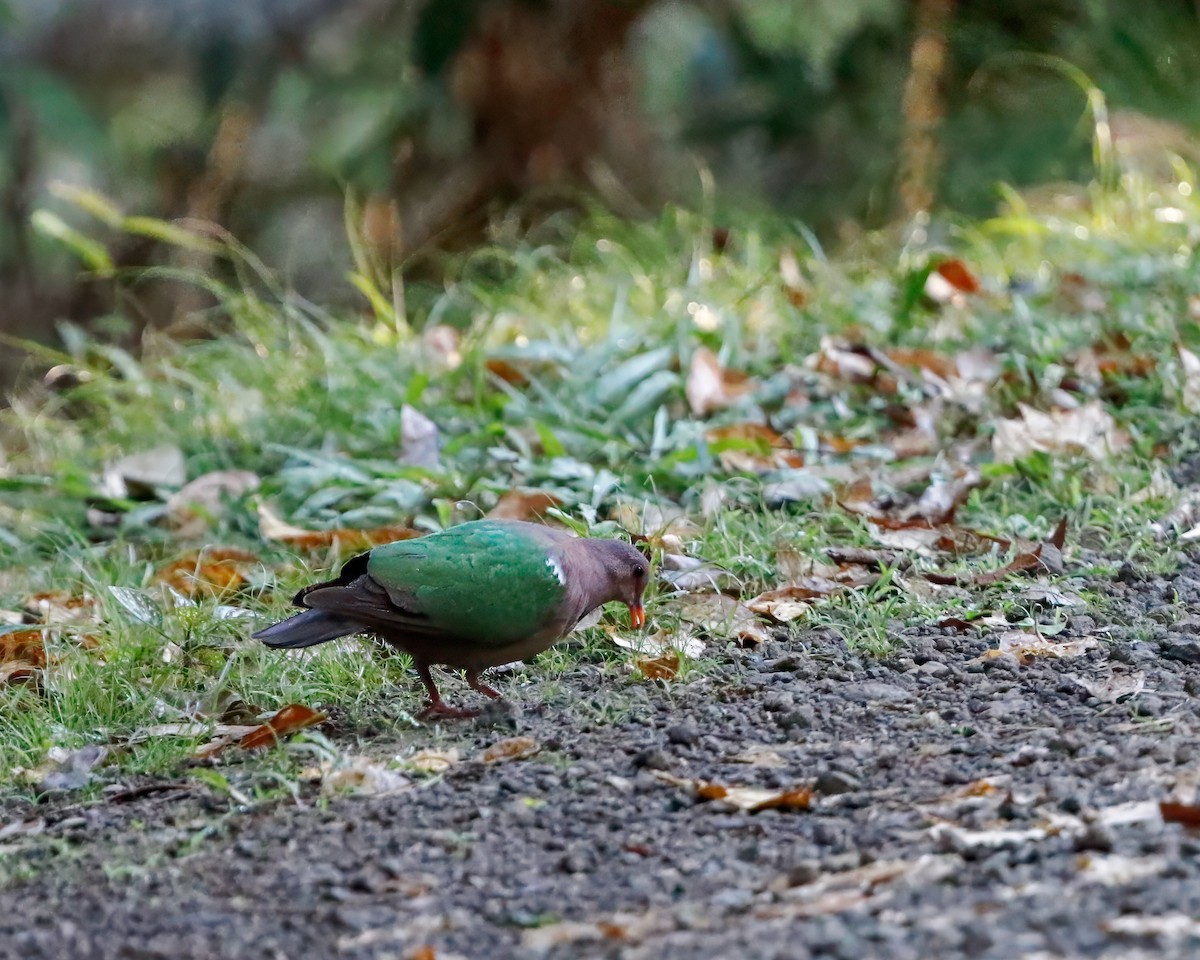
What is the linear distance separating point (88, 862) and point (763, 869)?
1.10 meters

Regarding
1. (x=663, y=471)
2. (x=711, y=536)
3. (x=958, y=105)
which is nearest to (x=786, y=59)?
(x=958, y=105)

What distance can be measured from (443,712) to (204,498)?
182 centimetres

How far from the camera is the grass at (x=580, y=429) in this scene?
3346mm

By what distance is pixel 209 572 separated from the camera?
394 cm

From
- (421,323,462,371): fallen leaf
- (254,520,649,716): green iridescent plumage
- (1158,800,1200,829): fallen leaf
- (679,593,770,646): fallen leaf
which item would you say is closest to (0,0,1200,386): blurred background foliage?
(421,323,462,371): fallen leaf

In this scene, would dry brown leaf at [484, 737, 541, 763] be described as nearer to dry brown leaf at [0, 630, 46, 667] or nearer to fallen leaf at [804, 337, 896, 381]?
dry brown leaf at [0, 630, 46, 667]

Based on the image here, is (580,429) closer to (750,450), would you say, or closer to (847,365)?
(750,450)

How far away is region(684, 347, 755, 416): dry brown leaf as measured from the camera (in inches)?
187

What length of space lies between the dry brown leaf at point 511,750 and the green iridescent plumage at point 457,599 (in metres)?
0.21

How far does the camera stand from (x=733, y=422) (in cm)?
466

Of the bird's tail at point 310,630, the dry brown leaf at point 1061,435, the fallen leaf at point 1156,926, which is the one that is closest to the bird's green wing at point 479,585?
the bird's tail at point 310,630

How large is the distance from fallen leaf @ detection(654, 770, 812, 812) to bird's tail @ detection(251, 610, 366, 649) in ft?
2.38

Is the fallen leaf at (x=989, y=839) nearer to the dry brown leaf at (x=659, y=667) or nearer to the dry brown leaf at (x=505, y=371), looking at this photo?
the dry brown leaf at (x=659, y=667)

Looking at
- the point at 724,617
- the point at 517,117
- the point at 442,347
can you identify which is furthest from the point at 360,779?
the point at 517,117
